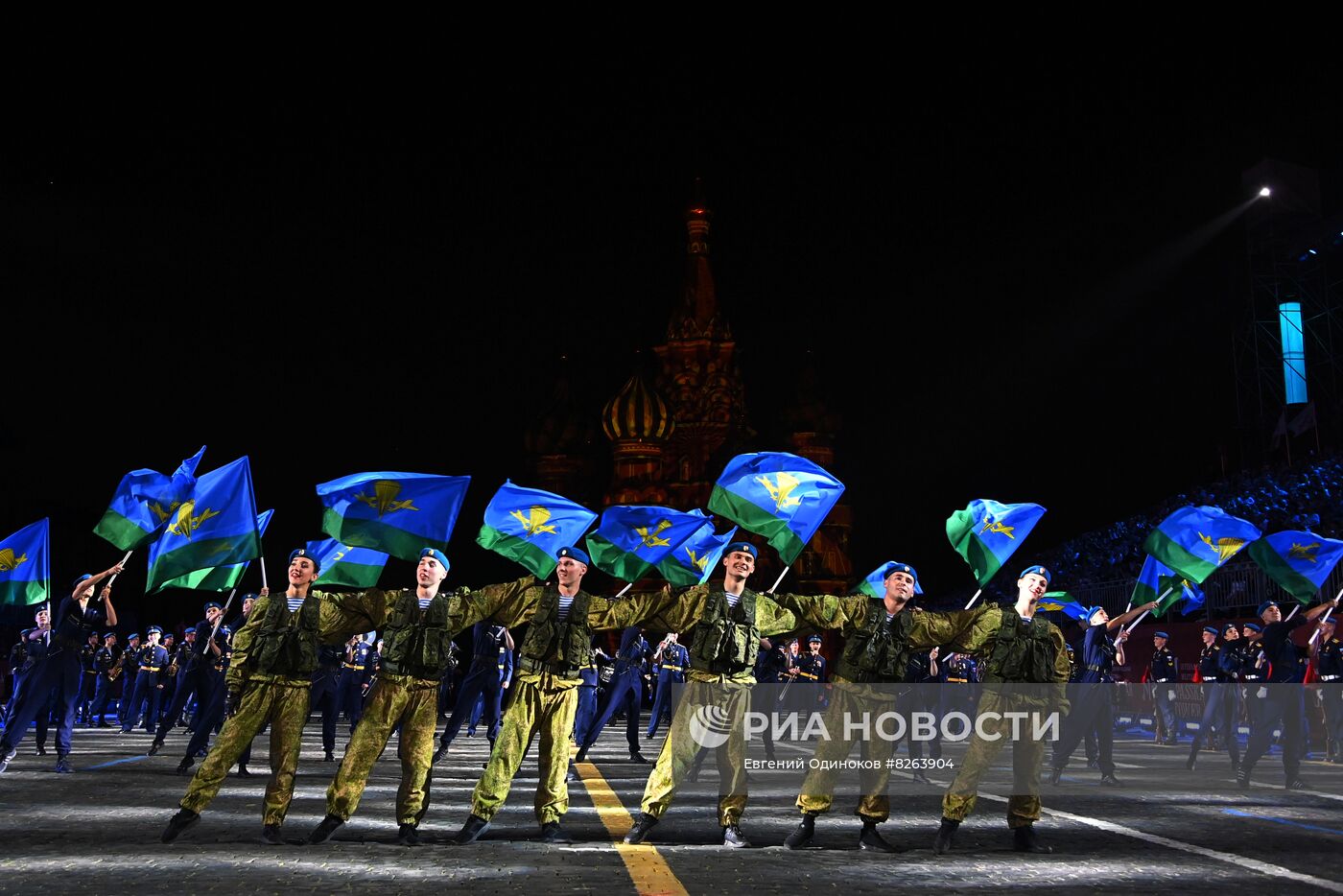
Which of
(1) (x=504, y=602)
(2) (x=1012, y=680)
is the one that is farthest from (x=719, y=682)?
(2) (x=1012, y=680)

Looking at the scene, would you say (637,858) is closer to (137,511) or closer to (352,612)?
(352,612)

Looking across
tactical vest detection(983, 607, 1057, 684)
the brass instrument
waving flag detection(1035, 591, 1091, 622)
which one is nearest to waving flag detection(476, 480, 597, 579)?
tactical vest detection(983, 607, 1057, 684)

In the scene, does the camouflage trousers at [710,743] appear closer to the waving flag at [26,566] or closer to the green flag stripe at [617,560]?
the green flag stripe at [617,560]

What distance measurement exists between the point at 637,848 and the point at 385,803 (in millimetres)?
3989

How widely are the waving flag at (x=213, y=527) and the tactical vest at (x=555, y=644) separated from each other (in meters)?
4.60

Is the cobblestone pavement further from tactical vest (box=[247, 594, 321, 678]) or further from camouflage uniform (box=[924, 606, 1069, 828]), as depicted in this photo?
tactical vest (box=[247, 594, 321, 678])

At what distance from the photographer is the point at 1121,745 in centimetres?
2597

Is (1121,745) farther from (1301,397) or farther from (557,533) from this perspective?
(1301,397)

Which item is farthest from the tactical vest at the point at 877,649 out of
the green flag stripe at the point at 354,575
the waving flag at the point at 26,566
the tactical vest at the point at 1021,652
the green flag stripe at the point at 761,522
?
the waving flag at the point at 26,566

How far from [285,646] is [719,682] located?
318cm

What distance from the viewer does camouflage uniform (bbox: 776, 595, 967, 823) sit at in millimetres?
9820

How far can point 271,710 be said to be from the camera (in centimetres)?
1009

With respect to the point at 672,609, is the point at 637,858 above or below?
below

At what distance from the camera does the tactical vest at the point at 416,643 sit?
392 inches
